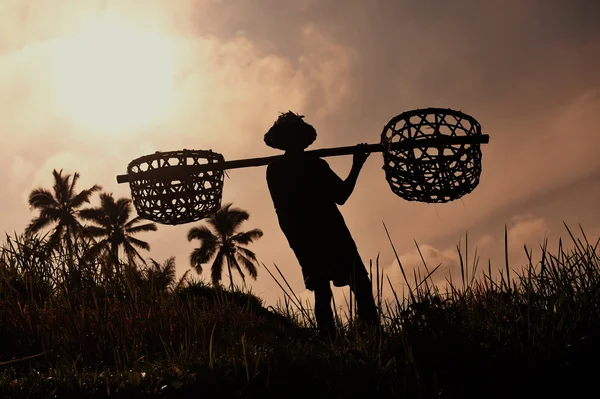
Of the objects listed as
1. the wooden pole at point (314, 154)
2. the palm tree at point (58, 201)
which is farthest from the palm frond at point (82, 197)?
the wooden pole at point (314, 154)

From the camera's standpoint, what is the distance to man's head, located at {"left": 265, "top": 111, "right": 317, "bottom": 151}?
586 cm

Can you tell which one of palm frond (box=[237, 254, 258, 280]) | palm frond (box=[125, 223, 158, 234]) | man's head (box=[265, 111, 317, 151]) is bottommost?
man's head (box=[265, 111, 317, 151])

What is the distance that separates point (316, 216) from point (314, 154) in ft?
1.98

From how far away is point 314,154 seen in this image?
5.90 meters

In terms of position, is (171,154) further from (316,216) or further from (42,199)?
(42,199)

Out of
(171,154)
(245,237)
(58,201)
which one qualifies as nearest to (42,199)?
(58,201)

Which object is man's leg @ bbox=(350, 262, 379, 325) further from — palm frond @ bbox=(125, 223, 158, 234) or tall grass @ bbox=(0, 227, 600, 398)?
palm frond @ bbox=(125, 223, 158, 234)

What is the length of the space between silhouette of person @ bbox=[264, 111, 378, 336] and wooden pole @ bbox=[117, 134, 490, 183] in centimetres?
11

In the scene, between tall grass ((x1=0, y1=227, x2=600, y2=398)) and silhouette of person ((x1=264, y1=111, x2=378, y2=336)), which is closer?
tall grass ((x1=0, y1=227, x2=600, y2=398))

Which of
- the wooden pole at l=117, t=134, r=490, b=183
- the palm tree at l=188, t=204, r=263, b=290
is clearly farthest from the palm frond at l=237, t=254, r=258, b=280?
the wooden pole at l=117, t=134, r=490, b=183

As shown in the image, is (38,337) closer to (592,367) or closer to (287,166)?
(287,166)

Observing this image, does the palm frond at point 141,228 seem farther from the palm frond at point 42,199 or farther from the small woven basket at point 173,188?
the small woven basket at point 173,188

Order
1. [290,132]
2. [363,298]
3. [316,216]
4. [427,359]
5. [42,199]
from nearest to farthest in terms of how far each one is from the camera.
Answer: [427,359], [363,298], [316,216], [290,132], [42,199]

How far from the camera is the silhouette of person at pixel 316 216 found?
554 cm
